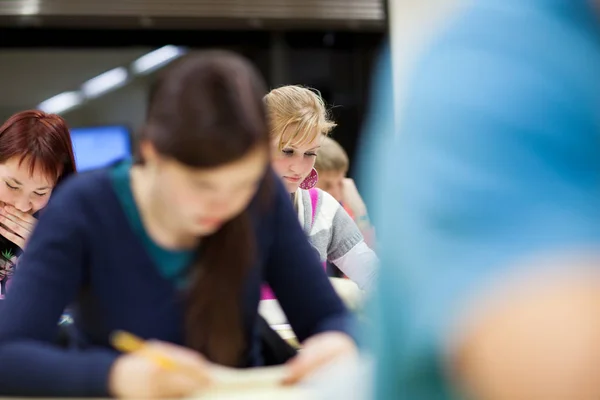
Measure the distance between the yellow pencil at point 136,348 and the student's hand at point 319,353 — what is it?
4.2 inches

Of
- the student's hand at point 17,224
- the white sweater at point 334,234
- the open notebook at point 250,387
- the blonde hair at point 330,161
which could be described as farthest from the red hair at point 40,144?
the blonde hair at point 330,161

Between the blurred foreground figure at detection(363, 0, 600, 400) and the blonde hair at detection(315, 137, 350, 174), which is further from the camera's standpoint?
the blonde hair at detection(315, 137, 350, 174)

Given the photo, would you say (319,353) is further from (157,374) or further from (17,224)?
(17,224)

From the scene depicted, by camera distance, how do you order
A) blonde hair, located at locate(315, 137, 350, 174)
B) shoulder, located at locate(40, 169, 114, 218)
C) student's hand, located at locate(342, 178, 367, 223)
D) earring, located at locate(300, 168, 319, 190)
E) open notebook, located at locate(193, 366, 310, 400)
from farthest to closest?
blonde hair, located at locate(315, 137, 350, 174) < student's hand, located at locate(342, 178, 367, 223) < earring, located at locate(300, 168, 319, 190) < shoulder, located at locate(40, 169, 114, 218) < open notebook, located at locate(193, 366, 310, 400)

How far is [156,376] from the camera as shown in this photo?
54 centimetres

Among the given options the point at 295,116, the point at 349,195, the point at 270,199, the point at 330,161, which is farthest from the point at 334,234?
the point at 270,199

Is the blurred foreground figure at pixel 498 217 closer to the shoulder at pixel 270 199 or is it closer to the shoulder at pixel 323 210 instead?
the shoulder at pixel 270 199

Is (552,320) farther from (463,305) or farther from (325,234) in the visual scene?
(325,234)

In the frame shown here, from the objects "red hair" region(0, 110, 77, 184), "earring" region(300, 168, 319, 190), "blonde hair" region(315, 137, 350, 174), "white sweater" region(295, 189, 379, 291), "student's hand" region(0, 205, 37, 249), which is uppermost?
"red hair" region(0, 110, 77, 184)

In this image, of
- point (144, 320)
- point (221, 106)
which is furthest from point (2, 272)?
point (221, 106)

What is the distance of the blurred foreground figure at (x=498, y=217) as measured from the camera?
0.91ft

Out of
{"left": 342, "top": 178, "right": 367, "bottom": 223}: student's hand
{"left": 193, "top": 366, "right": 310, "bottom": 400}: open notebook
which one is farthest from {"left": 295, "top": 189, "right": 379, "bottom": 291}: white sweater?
{"left": 193, "top": 366, "right": 310, "bottom": 400}: open notebook

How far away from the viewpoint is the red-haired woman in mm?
1351

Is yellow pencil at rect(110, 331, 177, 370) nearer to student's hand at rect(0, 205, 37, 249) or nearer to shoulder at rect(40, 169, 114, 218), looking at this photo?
shoulder at rect(40, 169, 114, 218)
